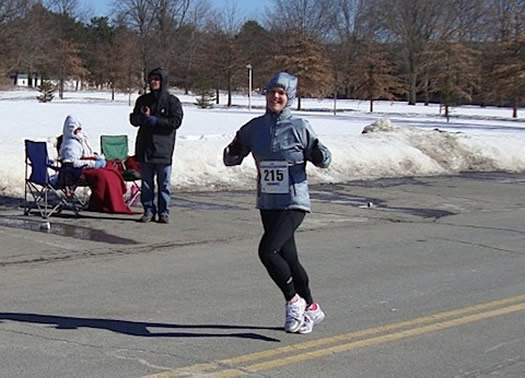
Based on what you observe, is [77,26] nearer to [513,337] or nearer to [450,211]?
[450,211]

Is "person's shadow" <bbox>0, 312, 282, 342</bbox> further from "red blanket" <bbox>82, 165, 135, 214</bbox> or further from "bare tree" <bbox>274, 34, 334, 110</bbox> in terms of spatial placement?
"bare tree" <bbox>274, 34, 334, 110</bbox>

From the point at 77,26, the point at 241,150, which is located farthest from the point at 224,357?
the point at 77,26

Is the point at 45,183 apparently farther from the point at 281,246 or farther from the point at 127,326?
the point at 281,246

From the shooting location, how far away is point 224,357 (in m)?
6.45

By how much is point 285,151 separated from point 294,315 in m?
1.18

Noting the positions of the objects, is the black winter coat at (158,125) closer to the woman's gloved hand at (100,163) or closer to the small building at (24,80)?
the woman's gloved hand at (100,163)

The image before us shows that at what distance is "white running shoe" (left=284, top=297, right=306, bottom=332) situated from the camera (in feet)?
23.1

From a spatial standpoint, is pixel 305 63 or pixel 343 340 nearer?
pixel 343 340

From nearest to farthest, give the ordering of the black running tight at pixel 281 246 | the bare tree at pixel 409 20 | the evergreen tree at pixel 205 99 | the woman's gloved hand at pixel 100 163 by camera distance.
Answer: the black running tight at pixel 281 246 → the woman's gloved hand at pixel 100 163 → the evergreen tree at pixel 205 99 → the bare tree at pixel 409 20

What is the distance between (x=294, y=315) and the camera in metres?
7.05

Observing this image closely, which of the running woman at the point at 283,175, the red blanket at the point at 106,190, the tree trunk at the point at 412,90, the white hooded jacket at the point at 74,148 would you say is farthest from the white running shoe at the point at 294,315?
the tree trunk at the point at 412,90

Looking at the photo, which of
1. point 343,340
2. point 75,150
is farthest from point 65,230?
point 343,340

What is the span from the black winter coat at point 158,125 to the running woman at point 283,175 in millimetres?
5937

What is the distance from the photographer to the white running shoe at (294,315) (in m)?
7.05
